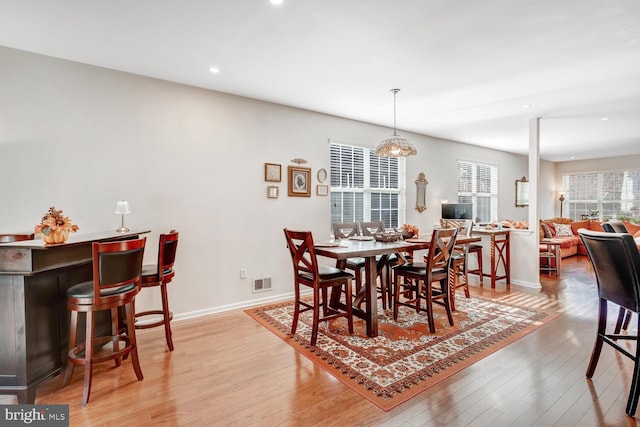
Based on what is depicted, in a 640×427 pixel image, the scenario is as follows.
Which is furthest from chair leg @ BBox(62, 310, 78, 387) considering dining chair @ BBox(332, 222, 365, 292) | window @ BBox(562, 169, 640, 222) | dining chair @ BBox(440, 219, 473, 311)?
window @ BBox(562, 169, 640, 222)

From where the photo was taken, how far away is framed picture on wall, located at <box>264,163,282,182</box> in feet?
13.4

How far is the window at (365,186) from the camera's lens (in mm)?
4887

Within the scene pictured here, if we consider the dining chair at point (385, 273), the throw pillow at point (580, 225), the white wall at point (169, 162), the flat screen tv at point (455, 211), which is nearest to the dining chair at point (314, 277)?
the dining chair at point (385, 273)

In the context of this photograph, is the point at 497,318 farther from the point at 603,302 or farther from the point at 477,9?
the point at 477,9

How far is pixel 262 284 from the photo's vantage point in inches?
161

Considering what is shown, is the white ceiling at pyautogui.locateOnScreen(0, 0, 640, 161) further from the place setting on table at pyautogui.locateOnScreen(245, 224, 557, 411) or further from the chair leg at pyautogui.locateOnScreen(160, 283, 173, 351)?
the chair leg at pyautogui.locateOnScreen(160, 283, 173, 351)

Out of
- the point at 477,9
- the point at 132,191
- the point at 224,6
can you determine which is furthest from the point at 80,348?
the point at 477,9

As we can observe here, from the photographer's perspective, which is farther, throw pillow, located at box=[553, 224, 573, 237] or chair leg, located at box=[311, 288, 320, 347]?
throw pillow, located at box=[553, 224, 573, 237]

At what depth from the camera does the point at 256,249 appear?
160 inches

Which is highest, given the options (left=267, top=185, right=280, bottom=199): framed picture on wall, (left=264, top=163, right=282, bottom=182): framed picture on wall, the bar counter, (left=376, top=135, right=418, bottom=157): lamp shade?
(left=376, top=135, right=418, bottom=157): lamp shade

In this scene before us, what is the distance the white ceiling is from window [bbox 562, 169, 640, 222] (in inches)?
224

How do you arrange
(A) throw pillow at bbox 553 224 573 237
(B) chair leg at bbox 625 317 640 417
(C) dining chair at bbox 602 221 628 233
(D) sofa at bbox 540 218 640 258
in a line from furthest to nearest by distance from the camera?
(A) throw pillow at bbox 553 224 573 237, (D) sofa at bbox 540 218 640 258, (C) dining chair at bbox 602 221 628 233, (B) chair leg at bbox 625 317 640 417

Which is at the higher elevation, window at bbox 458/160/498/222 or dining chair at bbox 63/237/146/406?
window at bbox 458/160/498/222

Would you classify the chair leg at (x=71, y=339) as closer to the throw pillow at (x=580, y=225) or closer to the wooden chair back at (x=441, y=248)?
the wooden chair back at (x=441, y=248)
